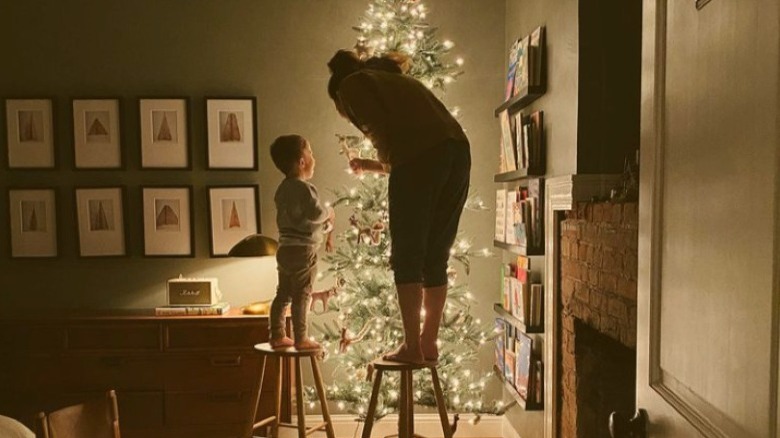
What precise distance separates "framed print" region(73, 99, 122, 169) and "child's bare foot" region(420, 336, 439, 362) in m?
2.58

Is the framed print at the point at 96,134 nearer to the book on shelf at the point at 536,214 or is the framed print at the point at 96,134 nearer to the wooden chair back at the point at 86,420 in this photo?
the wooden chair back at the point at 86,420

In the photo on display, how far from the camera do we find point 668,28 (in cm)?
111

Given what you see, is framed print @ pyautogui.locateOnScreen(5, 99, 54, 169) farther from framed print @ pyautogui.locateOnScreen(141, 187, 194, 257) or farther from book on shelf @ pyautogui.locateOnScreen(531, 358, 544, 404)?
book on shelf @ pyautogui.locateOnScreen(531, 358, 544, 404)

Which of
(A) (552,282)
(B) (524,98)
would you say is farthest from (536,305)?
(B) (524,98)

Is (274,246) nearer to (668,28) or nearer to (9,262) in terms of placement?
(9,262)

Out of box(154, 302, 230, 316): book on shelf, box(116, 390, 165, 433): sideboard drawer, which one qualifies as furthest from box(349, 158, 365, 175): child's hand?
box(116, 390, 165, 433): sideboard drawer

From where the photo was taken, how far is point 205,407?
3625 mm

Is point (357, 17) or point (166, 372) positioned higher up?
point (357, 17)

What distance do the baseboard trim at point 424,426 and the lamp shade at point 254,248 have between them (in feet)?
3.94

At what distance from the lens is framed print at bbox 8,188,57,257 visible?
13.3ft

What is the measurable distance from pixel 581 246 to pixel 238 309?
2231 mm

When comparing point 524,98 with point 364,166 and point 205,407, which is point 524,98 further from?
point 205,407

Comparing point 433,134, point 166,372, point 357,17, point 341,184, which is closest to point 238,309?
point 166,372

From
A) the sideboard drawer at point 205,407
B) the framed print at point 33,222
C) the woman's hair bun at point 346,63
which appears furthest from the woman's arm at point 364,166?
the framed print at point 33,222
